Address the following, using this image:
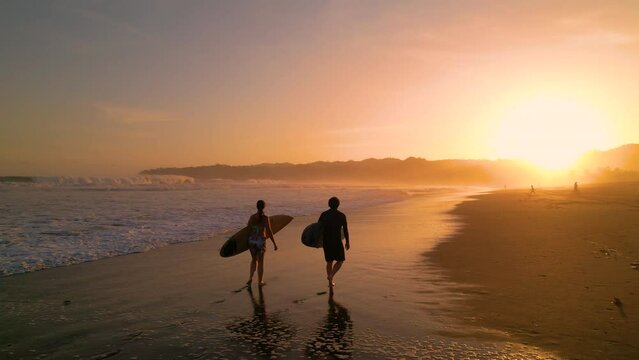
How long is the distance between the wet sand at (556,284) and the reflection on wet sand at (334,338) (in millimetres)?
1982

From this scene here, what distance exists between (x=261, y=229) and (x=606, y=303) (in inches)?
267

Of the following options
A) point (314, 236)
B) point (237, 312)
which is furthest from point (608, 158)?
point (237, 312)

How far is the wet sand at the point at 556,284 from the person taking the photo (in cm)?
610

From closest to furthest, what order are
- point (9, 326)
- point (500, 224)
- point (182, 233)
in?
point (9, 326), point (182, 233), point (500, 224)

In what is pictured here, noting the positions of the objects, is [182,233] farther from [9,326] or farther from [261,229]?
[9,326]

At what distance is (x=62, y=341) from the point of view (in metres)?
6.28

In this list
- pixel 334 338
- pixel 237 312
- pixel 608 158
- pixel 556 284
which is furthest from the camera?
pixel 608 158

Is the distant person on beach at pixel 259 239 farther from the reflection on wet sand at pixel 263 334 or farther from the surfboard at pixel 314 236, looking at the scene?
the reflection on wet sand at pixel 263 334

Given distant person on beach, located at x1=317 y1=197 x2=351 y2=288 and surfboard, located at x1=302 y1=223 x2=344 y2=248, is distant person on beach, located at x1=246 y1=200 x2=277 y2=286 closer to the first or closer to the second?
surfboard, located at x1=302 y1=223 x2=344 y2=248

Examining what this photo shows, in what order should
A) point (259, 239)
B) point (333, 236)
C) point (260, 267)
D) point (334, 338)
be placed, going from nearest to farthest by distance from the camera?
point (334, 338)
point (333, 236)
point (260, 267)
point (259, 239)

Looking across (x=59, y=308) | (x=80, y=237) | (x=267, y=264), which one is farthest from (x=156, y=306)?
(x=80, y=237)

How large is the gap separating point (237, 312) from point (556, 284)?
6.41 meters

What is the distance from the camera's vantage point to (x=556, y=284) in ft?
29.0

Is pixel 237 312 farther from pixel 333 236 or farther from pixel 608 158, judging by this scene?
pixel 608 158
